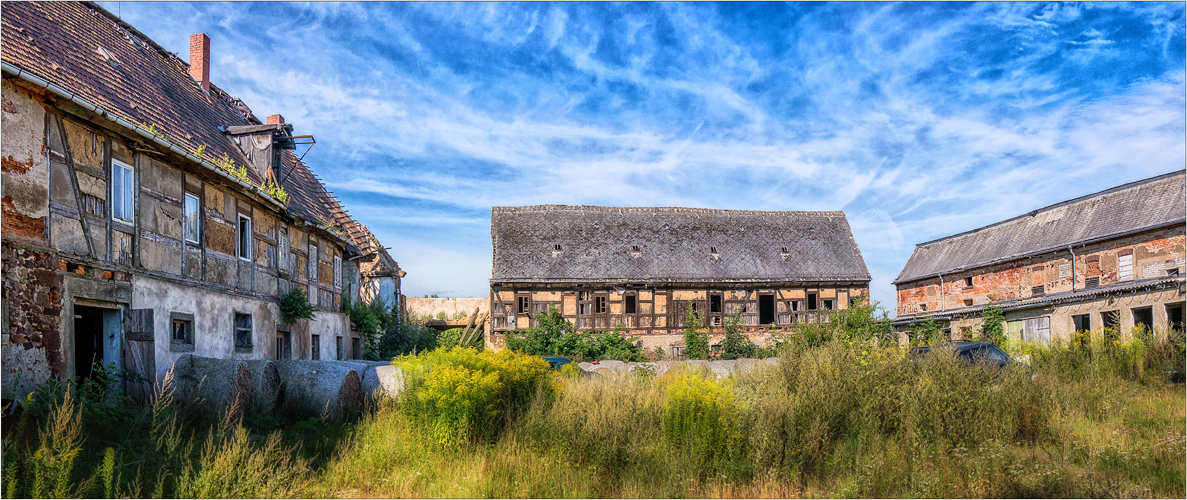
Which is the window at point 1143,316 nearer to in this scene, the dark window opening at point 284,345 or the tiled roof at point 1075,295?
the tiled roof at point 1075,295

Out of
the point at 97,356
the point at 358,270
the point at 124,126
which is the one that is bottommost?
the point at 97,356

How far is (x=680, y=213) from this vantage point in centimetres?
3431

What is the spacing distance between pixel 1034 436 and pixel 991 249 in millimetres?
24766

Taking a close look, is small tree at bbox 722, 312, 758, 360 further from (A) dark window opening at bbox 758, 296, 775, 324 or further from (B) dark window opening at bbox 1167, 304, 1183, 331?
(B) dark window opening at bbox 1167, 304, 1183, 331

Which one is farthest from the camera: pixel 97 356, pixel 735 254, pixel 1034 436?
pixel 735 254

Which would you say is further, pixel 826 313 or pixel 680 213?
pixel 680 213

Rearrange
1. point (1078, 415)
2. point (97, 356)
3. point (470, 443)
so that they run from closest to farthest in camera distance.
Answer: point (470, 443) → point (1078, 415) → point (97, 356)

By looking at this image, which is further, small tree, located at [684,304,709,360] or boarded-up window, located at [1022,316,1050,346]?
small tree, located at [684,304,709,360]

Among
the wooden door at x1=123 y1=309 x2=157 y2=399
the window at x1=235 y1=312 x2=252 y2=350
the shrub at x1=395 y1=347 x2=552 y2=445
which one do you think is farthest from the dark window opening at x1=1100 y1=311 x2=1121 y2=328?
the wooden door at x1=123 y1=309 x2=157 y2=399

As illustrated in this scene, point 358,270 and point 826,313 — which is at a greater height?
point 358,270

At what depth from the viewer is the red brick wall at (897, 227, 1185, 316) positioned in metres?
22.4

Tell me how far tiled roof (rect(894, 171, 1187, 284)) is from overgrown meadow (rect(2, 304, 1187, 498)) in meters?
17.3

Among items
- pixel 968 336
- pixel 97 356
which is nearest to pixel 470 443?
pixel 97 356

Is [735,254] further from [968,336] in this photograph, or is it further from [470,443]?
[470,443]
